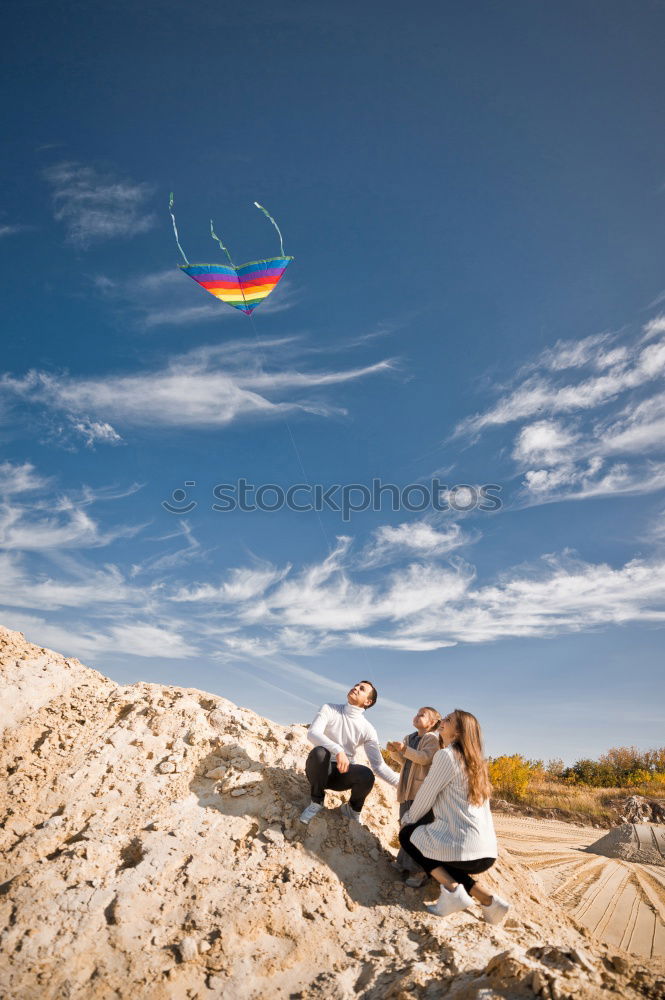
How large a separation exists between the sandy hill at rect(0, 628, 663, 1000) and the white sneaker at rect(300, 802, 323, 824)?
114 millimetres

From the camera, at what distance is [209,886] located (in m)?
4.60

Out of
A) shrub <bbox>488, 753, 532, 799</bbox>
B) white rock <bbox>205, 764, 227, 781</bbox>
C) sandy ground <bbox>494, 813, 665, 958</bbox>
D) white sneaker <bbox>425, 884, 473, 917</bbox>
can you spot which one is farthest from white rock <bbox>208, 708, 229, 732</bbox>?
shrub <bbox>488, 753, 532, 799</bbox>

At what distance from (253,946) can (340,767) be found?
1467 millimetres

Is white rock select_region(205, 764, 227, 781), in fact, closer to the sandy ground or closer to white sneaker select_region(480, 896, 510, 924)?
white sneaker select_region(480, 896, 510, 924)

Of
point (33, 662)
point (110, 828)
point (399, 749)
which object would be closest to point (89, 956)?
point (110, 828)

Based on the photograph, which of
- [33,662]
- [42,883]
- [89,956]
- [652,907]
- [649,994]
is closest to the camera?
[649,994]

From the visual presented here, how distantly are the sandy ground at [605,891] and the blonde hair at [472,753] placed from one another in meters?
3.29

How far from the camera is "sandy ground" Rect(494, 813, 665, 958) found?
6.38 m

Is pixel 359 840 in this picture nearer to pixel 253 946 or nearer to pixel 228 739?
pixel 253 946

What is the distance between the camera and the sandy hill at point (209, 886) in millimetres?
3779

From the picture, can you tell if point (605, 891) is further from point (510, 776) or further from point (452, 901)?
point (510, 776)

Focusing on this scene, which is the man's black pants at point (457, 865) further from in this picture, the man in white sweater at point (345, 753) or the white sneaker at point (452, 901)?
the man in white sweater at point (345, 753)

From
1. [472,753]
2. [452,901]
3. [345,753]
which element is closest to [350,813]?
[345,753]

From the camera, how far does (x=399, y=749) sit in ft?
16.8
